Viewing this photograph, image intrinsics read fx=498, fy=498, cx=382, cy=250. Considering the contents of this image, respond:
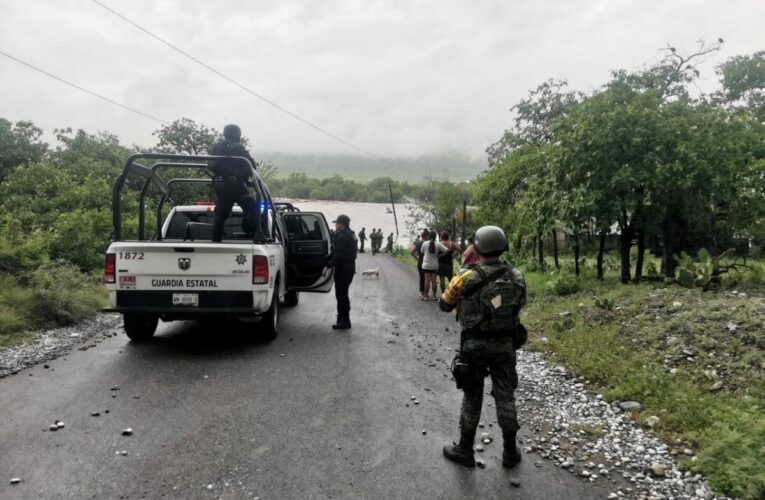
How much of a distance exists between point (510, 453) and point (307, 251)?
248 inches

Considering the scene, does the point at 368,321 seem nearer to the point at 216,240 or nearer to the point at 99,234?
the point at 216,240

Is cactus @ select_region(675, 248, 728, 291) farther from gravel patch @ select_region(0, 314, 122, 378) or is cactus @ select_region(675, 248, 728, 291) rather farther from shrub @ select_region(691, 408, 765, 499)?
gravel patch @ select_region(0, 314, 122, 378)

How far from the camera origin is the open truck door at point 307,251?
8859mm

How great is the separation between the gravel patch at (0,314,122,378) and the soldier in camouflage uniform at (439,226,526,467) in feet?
16.5

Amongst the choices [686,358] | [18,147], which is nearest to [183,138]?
[18,147]

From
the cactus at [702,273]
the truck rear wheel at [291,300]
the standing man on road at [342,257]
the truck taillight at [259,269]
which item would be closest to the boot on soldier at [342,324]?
the standing man on road at [342,257]

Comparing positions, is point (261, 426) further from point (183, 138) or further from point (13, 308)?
point (183, 138)

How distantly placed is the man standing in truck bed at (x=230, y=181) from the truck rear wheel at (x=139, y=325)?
57.3 inches

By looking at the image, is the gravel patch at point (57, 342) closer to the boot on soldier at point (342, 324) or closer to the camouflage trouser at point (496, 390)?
the boot on soldier at point (342, 324)

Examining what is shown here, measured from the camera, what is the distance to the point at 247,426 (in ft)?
13.6

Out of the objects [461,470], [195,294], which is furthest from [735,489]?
[195,294]

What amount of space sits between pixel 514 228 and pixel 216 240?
1469cm

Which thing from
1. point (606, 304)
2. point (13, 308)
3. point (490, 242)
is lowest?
point (13, 308)

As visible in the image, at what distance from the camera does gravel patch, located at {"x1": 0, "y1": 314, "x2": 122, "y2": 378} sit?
5867mm
